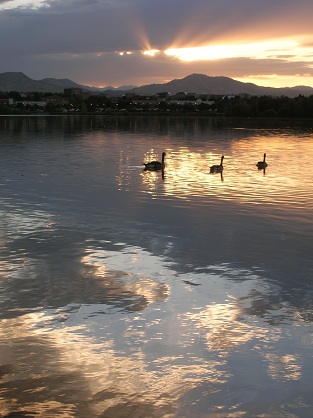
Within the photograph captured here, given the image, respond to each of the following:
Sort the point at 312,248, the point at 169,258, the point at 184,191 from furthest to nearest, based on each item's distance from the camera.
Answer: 1. the point at 184,191
2. the point at 312,248
3. the point at 169,258

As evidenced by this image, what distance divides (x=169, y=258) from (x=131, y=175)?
18.7m

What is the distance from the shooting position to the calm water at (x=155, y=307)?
7.72 m

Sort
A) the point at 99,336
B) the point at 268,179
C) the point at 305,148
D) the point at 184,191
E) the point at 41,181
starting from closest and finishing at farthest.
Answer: the point at 99,336 < the point at 184,191 < the point at 41,181 < the point at 268,179 < the point at 305,148

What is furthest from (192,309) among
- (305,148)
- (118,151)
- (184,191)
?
(305,148)

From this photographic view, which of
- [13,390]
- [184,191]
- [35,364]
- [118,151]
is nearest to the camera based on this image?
[13,390]

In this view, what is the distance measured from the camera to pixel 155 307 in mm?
10789

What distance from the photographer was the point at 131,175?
107ft

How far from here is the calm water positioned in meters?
7.72

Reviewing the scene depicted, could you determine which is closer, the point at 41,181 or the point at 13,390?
the point at 13,390

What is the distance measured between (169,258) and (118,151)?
36.4 m

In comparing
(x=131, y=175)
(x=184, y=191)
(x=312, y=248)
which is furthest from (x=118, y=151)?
(x=312, y=248)

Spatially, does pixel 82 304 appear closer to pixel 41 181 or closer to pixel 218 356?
pixel 218 356

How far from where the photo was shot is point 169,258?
14.2 metres

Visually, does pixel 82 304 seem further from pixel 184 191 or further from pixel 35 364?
pixel 184 191
